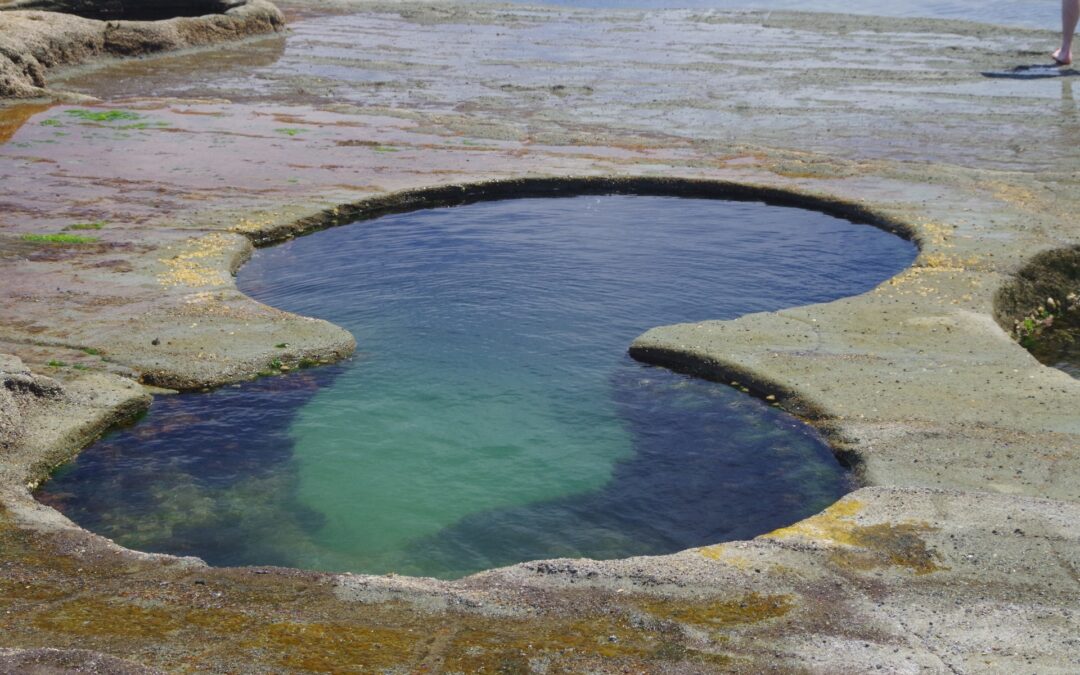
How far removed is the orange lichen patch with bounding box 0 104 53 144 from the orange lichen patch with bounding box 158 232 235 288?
517 cm

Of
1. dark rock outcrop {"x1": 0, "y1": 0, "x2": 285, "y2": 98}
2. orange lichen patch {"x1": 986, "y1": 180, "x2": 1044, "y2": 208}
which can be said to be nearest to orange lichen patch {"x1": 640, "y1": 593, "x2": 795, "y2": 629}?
orange lichen patch {"x1": 986, "y1": 180, "x2": 1044, "y2": 208}

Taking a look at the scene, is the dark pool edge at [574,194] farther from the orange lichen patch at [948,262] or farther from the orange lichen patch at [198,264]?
the orange lichen patch at [948,262]

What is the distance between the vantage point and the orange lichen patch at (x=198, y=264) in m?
8.75

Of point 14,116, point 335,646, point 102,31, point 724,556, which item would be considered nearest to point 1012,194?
point 724,556

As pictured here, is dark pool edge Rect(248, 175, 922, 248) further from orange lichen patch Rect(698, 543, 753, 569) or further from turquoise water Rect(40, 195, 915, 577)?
orange lichen patch Rect(698, 543, 753, 569)

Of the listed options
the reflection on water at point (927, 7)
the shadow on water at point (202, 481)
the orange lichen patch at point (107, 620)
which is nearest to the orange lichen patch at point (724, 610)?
the orange lichen patch at point (107, 620)

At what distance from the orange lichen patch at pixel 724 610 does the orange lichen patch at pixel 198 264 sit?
5.23 m

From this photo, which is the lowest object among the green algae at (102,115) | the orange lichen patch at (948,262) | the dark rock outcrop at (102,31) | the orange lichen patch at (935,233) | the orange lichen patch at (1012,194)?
the orange lichen patch at (948,262)

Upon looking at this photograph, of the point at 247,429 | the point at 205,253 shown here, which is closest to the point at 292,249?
the point at 205,253

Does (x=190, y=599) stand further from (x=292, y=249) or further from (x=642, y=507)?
(x=292, y=249)

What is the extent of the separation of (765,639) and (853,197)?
7518mm

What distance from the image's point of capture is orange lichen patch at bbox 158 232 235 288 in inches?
344

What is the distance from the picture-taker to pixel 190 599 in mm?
4664

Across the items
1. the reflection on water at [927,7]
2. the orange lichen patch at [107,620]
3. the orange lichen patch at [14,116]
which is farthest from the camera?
the reflection on water at [927,7]
